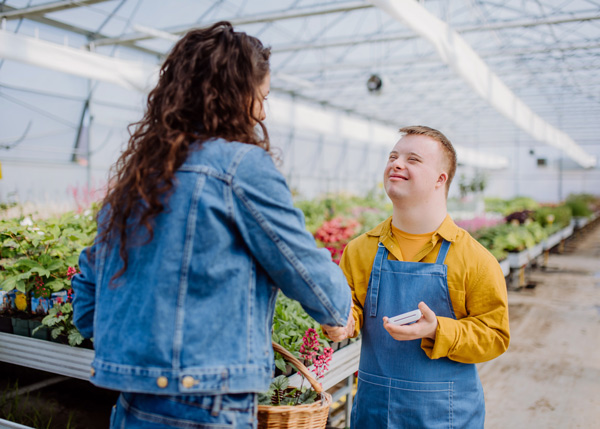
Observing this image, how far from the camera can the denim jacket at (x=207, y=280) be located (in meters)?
0.82

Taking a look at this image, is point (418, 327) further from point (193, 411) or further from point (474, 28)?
point (474, 28)

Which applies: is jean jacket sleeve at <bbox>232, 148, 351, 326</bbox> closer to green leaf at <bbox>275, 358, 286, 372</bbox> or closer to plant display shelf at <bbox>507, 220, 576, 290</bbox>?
green leaf at <bbox>275, 358, 286, 372</bbox>

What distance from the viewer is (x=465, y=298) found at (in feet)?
4.21

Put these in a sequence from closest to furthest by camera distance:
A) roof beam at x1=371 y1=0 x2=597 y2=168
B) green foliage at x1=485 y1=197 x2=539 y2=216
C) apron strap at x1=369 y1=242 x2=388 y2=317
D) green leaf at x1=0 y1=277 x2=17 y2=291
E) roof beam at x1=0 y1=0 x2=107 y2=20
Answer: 1. apron strap at x1=369 y1=242 x2=388 y2=317
2. green leaf at x1=0 y1=277 x2=17 y2=291
3. roof beam at x1=371 y1=0 x2=597 y2=168
4. roof beam at x1=0 y1=0 x2=107 y2=20
5. green foliage at x1=485 y1=197 x2=539 y2=216

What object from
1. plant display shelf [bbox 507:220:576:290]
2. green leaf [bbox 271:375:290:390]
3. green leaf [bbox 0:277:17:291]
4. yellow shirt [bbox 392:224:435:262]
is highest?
yellow shirt [bbox 392:224:435:262]

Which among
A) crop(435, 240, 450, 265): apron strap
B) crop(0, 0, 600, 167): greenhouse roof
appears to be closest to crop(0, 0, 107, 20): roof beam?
crop(0, 0, 600, 167): greenhouse roof

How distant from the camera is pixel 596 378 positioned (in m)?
3.65

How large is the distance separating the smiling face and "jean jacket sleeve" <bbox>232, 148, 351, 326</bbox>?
477mm

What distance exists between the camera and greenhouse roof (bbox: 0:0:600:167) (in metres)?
6.50

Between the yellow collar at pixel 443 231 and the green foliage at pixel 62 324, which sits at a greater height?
the yellow collar at pixel 443 231

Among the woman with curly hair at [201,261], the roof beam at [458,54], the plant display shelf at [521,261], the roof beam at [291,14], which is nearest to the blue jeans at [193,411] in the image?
the woman with curly hair at [201,261]

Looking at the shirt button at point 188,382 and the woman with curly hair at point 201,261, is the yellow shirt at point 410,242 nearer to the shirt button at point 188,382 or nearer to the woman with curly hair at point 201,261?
the woman with curly hair at point 201,261

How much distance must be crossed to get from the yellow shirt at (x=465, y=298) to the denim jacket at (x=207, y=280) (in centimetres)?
49

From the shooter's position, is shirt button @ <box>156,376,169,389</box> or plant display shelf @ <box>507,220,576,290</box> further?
plant display shelf @ <box>507,220,576,290</box>
